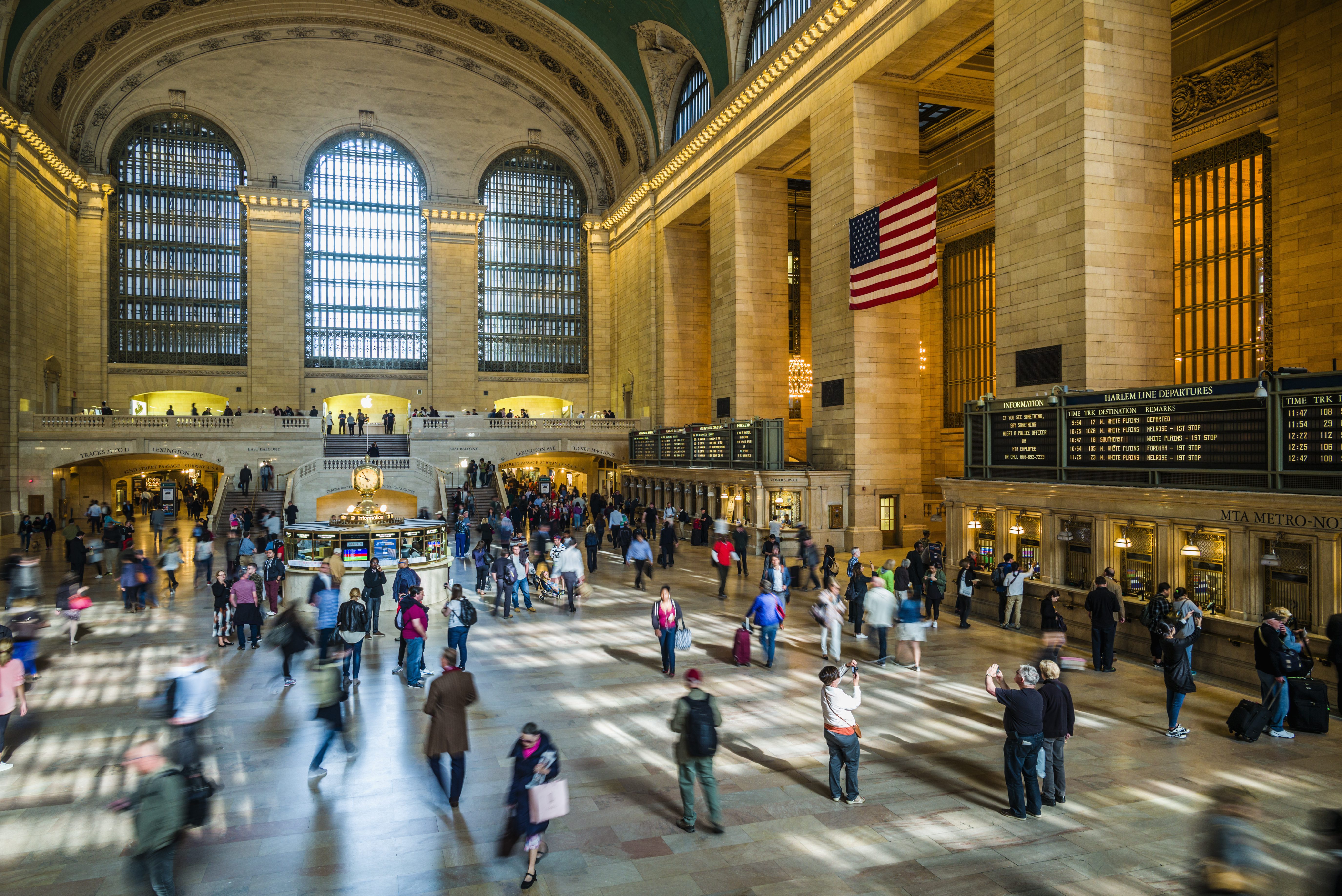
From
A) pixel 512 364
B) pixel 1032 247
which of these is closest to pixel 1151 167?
pixel 1032 247

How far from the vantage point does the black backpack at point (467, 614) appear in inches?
370

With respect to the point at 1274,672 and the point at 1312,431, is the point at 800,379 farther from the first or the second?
the point at 1274,672

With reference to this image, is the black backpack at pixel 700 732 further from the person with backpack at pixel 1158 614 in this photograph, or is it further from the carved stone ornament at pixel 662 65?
the carved stone ornament at pixel 662 65

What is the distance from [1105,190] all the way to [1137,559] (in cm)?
652

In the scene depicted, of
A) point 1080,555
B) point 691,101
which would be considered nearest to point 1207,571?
point 1080,555

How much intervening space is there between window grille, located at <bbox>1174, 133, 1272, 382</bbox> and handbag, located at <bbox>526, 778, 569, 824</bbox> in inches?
677

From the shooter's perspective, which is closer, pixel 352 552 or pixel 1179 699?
pixel 1179 699

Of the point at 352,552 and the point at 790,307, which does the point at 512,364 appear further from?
the point at 352,552

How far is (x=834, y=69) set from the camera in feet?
70.3

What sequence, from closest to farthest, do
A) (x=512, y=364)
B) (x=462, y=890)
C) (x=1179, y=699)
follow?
(x=462, y=890) → (x=1179, y=699) → (x=512, y=364)

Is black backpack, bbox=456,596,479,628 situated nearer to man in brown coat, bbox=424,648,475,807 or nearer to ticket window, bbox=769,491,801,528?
man in brown coat, bbox=424,648,475,807

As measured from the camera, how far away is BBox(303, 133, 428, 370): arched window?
40.8 m

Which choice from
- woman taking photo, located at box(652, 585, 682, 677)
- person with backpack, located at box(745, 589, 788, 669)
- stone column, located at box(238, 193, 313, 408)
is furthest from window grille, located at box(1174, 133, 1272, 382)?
stone column, located at box(238, 193, 313, 408)

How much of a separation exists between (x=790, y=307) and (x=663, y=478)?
12.1 meters
